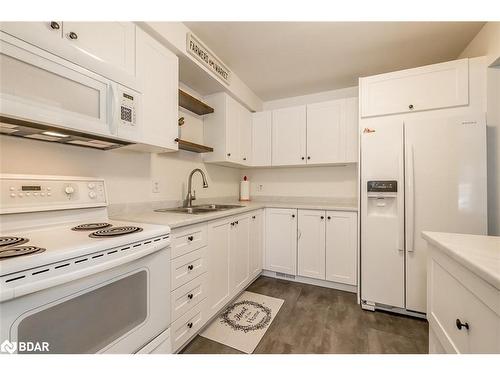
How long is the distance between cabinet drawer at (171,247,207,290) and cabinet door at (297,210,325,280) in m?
1.26

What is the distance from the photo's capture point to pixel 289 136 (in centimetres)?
271

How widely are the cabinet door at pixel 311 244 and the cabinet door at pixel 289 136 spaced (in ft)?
2.34

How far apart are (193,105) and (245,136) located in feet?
2.69

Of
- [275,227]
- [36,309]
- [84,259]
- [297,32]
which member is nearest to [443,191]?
[275,227]

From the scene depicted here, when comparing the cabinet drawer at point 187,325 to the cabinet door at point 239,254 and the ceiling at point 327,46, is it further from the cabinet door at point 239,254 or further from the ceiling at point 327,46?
the ceiling at point 327,46

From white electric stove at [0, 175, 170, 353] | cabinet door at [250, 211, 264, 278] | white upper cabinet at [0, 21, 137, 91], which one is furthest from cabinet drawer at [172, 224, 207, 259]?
white upper cabinet at [0, 21, 137, 91]

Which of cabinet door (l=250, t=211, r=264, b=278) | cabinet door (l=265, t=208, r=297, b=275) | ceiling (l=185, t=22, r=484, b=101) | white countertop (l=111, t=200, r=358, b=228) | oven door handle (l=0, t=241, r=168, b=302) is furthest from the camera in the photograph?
cabinet door (l=265, t=208, r=297, b=275)

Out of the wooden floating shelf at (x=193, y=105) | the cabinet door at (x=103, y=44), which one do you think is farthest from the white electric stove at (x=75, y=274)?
the wooden floating shelf at (x=193, y=105)

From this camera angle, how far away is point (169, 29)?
1.51m

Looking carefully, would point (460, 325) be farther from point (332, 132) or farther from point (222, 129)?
point (222, 129)

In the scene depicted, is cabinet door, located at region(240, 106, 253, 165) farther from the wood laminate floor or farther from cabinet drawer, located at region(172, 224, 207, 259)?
the wood laminate floor

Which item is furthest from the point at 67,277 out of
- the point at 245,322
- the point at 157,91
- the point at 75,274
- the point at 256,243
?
the point at 256,243

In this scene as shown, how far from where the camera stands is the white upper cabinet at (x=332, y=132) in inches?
94.2

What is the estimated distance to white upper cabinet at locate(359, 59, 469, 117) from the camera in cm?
173
